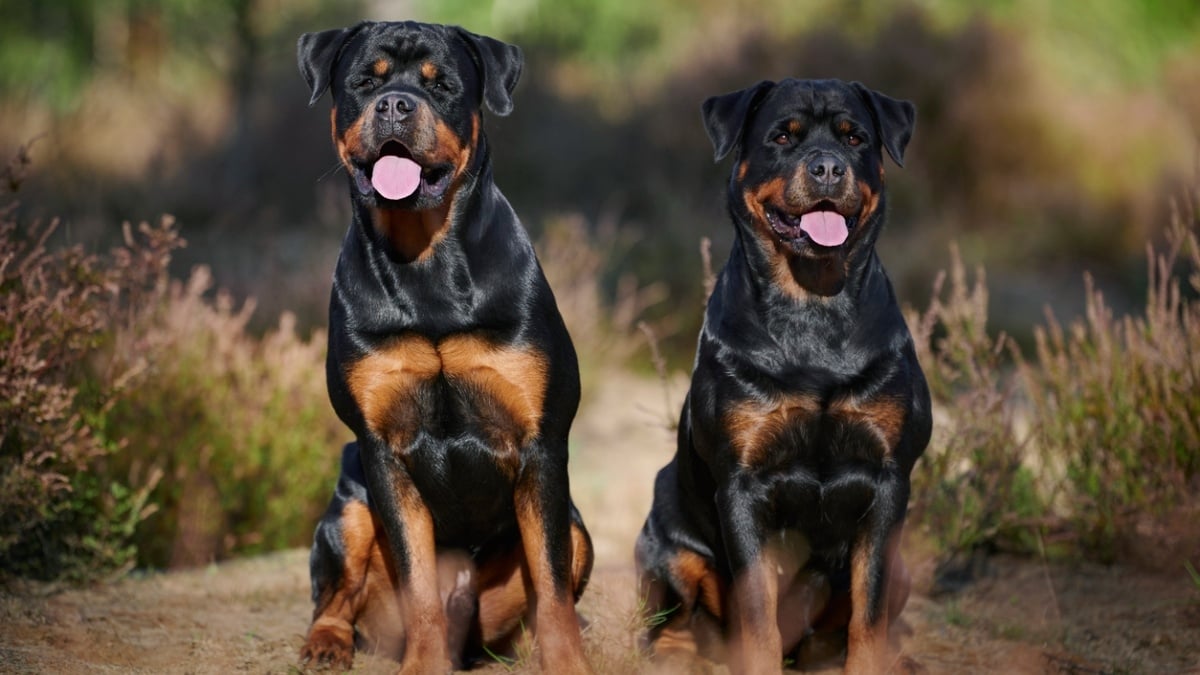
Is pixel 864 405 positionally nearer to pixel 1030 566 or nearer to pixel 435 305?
pixel 435 305

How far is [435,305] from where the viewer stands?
3.68m

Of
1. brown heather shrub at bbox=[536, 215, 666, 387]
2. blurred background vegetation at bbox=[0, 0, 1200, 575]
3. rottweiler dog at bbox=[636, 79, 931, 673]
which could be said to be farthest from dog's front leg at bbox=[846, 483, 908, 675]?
brown heather shrub at bbox=[536, 215, 666, 387]

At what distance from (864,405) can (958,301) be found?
1920 millimetres

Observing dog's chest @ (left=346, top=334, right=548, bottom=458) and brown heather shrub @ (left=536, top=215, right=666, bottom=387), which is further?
brown heather shrub @ (left=536, top=215, right=666, bottom=387)

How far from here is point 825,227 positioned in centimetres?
375

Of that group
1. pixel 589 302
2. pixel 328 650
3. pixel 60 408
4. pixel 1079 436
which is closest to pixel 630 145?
pixel 589 302

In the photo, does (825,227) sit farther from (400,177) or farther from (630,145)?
(630,145)

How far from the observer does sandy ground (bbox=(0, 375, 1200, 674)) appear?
13.2 ft

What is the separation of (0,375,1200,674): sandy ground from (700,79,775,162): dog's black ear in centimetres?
120

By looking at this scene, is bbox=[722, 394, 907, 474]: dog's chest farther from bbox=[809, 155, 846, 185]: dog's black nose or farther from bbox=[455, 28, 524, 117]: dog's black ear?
bbox=[455, 28, 524, 117]: dog's black ear

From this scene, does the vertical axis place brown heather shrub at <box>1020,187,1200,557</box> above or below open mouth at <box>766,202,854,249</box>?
below

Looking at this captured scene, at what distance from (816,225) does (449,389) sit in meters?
1.13

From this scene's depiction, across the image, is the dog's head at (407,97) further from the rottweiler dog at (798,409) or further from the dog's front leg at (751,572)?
the dog's front leg at (751,572)

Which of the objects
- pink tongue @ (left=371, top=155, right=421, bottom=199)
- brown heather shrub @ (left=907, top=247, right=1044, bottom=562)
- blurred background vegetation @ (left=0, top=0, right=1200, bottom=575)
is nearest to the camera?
pink tongue @ (left=371, top=155, right=421, bottom=199)
